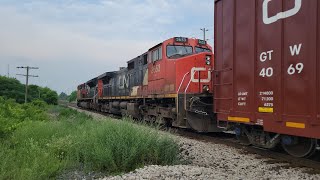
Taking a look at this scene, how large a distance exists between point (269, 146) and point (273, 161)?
0.58m

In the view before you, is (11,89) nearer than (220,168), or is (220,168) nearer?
(220,168)

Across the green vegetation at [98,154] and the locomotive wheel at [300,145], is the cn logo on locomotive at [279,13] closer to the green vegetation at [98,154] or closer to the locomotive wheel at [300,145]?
the locomotive wheel at [300,145]

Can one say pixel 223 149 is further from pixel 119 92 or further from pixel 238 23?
pixel 119 92

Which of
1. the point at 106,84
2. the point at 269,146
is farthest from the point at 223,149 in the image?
the point at 106,84

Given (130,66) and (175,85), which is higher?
(130,66)

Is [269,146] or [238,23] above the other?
[238,23]

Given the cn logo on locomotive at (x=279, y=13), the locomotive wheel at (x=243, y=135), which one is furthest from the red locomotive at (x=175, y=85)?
the cn logo on locomotive at (x=279, y=13)

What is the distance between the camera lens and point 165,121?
15.0 meters

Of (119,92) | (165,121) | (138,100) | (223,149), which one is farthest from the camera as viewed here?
(119,92)

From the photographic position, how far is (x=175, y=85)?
13.2m

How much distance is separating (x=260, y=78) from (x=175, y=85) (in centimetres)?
581

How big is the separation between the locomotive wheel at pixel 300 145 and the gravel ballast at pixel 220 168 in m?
0.47

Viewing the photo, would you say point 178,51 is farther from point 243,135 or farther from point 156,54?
point 243,135

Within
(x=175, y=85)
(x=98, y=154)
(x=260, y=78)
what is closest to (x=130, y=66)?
(x=175, y=85)
